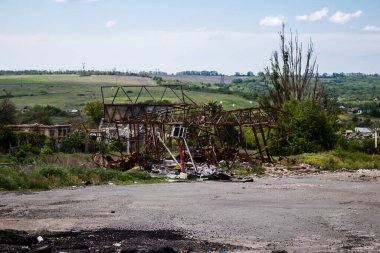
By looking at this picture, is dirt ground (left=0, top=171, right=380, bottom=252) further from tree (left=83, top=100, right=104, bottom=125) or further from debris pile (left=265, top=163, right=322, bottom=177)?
tree (left=83, top=100, right=104, bottom=125)

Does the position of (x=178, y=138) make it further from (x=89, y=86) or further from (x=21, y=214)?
(x=89, y=86)

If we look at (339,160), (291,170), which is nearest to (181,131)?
(291,170)

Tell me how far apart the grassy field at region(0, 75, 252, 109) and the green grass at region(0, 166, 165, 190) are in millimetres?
78242

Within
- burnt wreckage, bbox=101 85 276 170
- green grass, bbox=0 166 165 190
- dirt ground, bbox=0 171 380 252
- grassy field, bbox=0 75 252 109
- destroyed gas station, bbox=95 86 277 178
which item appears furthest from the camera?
grassy field, bbox=0 75 252 109

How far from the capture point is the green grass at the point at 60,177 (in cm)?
2394

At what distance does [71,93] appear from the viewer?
142125 mm

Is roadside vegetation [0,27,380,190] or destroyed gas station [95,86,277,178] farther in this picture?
destroyed gas station [95,86,277,178]

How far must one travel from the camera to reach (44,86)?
515 feet

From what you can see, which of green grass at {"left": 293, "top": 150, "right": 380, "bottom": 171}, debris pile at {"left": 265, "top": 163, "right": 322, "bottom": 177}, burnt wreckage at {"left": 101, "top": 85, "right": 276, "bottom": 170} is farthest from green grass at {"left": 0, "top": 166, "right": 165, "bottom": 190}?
green grass at {"left": 293, "top": 150, "right": 380, "bottom": 171}

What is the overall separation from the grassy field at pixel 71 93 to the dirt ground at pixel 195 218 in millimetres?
82471

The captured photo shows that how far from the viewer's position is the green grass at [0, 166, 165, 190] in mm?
23938

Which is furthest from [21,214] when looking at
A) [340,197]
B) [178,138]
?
[178,138]

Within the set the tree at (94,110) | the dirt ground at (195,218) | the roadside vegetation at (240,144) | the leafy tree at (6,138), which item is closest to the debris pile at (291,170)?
the roadside vegetation at (240,144)

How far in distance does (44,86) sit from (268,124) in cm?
12737
